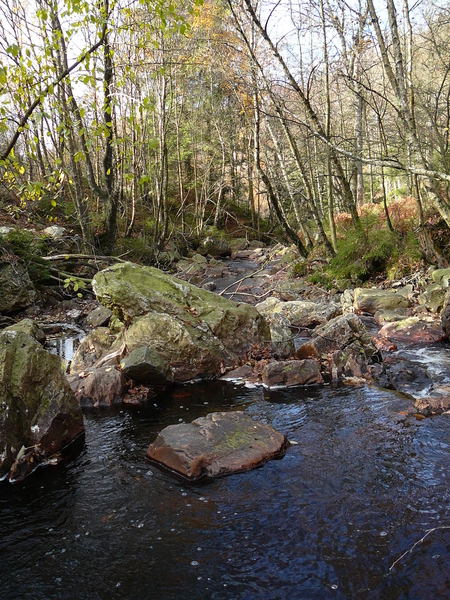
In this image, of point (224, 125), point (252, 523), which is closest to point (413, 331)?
point (252, 523)

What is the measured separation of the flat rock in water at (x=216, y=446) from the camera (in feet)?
15.2

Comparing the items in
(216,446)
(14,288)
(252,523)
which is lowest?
(252,523)

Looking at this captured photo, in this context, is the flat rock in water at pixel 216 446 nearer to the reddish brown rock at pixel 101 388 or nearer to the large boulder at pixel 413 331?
the reddish brown rock at pixel 101 388

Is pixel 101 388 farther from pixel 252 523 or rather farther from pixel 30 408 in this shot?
pixel 252 523

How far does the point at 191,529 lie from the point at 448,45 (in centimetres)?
1514

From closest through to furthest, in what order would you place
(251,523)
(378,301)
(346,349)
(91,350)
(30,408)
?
(251,523), (30,408), (346,349), (91,350), (378,301)

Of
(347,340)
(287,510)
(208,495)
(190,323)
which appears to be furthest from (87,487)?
(347,340)

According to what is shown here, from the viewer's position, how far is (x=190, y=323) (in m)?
8.27

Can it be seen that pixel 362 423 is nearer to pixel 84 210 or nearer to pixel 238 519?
pixel 238 519

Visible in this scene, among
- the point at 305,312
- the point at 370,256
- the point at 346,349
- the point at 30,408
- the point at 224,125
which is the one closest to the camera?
the point at 30,408

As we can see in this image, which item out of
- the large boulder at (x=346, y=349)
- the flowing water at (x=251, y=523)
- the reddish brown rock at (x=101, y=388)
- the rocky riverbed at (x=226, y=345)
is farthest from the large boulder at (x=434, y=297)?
the reddish brown rock at (x=101, y=388)

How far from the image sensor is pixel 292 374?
24.0 ft

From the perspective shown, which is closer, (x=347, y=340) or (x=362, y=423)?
(x=362, y=423)

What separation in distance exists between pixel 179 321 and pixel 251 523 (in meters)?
4.74
